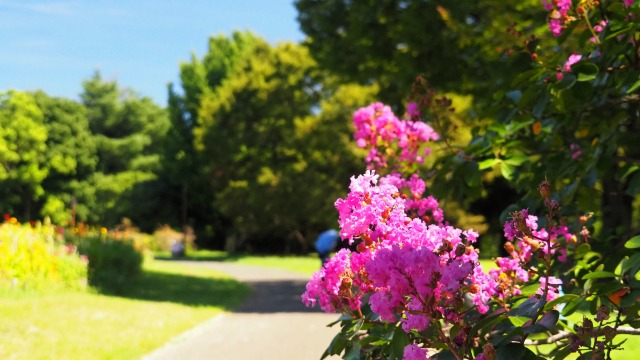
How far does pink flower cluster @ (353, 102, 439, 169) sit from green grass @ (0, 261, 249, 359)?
4.29m

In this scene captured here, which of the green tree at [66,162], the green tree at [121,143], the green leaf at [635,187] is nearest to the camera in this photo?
the green leaf at [635,187]

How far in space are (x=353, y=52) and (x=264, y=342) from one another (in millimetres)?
6764

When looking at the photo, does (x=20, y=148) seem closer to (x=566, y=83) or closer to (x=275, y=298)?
(x=275, y=298)

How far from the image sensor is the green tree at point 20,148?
62.3ft

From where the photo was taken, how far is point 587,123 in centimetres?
478

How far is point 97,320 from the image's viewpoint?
9750 millimetres

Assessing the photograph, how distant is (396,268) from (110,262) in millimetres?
14361

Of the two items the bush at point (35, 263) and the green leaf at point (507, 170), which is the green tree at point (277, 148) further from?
the green leaf at point (507, 170)

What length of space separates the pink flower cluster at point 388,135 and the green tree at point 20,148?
10981 millimetres

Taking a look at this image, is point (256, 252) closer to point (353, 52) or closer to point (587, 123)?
point (353, 52)

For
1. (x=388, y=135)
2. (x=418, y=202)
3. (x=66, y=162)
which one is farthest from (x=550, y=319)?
(x=66, y=162)

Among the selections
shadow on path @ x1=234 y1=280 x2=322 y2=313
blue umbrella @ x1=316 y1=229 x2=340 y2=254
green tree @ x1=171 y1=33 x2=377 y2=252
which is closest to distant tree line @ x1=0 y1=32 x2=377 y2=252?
green tree @ x1=171 y1=33 x2=377 y2=252

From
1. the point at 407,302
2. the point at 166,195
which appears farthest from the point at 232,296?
the point at 166,195

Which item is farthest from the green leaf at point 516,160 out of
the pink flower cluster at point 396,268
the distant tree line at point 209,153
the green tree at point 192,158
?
the green tree at point 192,158
